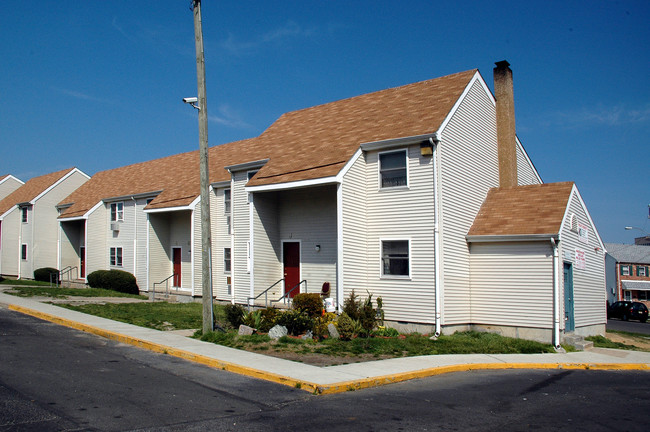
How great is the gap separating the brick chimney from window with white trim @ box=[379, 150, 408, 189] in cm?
570

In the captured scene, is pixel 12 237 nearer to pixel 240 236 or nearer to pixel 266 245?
pixel 240 236

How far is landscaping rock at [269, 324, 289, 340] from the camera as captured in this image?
1438cm

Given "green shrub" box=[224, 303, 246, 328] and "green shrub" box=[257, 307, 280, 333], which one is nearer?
"green shrub" box=[257, 307, 280, 333]

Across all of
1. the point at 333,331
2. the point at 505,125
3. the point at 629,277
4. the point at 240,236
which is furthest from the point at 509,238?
the point at 629,277

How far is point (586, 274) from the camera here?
19.8m

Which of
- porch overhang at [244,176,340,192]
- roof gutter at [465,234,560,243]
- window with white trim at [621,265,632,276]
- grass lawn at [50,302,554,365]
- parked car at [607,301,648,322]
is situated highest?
porch overhang at [244,176,340,192]

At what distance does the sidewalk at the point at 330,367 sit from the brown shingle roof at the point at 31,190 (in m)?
27.7

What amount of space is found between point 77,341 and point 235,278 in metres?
8.88

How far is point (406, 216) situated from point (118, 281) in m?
18.9

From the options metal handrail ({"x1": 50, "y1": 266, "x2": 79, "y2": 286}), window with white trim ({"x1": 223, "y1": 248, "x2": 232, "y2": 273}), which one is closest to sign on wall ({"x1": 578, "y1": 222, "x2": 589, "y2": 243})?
window with white trim ({"x1": 223, "y1": 248, "x2": 232, "y2": 273})

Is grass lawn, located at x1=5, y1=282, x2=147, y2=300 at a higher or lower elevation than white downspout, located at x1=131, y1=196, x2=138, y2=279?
lower

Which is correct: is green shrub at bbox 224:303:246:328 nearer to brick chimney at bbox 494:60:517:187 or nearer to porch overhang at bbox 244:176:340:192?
porch overhang at bbox 244:176:340:192

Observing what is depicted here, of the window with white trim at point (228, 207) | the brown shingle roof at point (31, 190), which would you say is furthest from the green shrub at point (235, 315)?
the brown shingle roof at point (31, 190)

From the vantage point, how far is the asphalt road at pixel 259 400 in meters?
7.17
